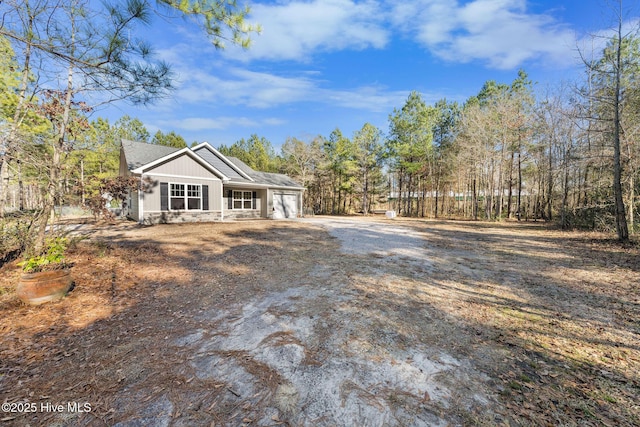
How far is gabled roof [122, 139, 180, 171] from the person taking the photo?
13.6 m

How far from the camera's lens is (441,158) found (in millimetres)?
25484

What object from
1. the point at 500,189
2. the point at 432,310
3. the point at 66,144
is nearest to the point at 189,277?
the point at 66,144

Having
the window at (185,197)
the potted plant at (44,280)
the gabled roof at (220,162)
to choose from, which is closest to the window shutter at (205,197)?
the window at (185,197)

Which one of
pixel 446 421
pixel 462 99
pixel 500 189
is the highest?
pixel 462 99

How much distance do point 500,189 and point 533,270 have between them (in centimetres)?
1611

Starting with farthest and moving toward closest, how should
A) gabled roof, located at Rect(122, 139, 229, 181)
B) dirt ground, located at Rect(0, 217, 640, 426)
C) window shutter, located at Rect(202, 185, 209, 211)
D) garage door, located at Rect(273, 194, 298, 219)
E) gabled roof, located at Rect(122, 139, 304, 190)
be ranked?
1. garage door, located at Rect(273, 194, 298, 219)
2. window shutter, located at Rect(202, 185, 209, 211)
3. gabled roof, located at Rect(122, 139, 304, 190)
4. gabled roof, located at Rect(122, 139, 229, 181)
5. dirt ground, located at Rect(0, 217, 640, 426)

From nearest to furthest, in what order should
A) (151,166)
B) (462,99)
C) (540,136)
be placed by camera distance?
→ (151,166) < (540,136) < (462,99)

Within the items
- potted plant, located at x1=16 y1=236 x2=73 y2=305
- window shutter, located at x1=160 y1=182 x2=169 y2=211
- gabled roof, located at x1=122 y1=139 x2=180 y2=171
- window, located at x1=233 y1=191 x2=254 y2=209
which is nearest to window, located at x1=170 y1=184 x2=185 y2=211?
window shutter, located at x1=160 y1=182 x2=169 y2=211

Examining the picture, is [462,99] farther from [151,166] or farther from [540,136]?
[151,166]

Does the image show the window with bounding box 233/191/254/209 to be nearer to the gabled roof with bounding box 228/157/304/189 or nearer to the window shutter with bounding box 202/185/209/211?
the gabled roof with bounding box 228/157/304/189

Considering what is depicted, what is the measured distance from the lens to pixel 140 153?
14922mm

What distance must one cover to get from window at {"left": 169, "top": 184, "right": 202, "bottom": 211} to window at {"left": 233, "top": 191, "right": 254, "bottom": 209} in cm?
330

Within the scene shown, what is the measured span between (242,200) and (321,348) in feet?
53.4

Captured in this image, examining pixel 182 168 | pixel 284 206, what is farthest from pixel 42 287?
pixel 284 206
